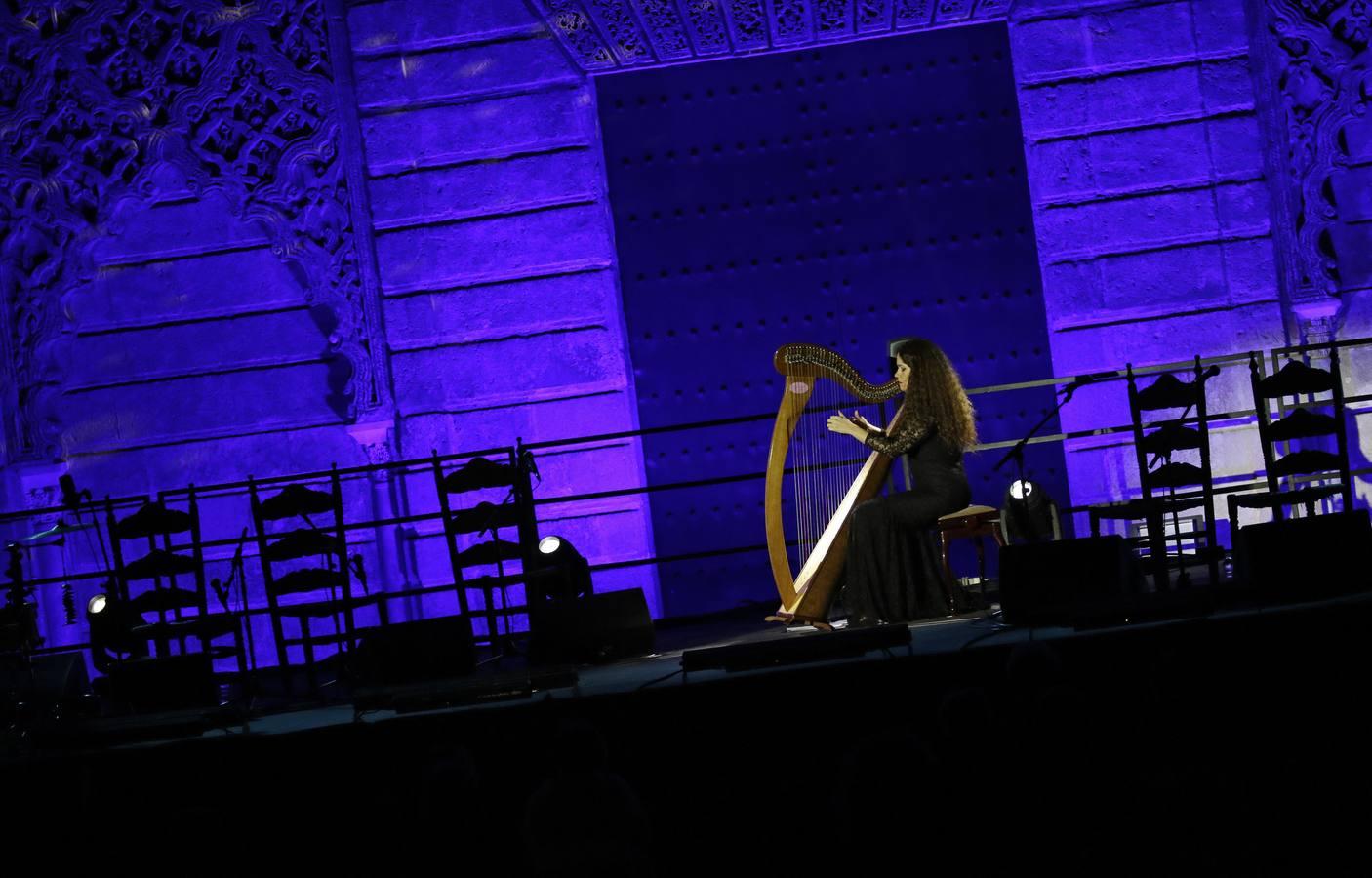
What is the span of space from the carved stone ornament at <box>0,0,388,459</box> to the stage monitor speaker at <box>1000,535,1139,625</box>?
5238 mm

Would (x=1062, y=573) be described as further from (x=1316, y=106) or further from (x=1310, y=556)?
(x=1316, y=106)

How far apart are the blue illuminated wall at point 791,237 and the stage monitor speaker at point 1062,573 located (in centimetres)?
373

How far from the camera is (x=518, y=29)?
27.5ft

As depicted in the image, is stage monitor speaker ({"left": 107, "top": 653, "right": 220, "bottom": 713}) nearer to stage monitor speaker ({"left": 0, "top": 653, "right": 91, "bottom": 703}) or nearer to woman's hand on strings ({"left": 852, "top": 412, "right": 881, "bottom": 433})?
stage monitor speaker ({"left": 0, "top": 653, "right": 91, "bottom": 703})

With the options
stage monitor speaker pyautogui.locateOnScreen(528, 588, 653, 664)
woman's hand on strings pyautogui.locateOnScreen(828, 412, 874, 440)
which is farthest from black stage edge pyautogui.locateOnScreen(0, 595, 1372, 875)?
woman's hand on strings pyautogui.locateOnScreen(828, 412, 874, 440)

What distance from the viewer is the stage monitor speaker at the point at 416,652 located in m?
4.99

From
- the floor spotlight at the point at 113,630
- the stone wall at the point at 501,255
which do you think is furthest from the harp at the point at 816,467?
the floor spotlight at the point at 113,630

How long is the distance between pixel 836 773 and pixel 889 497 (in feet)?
10.2

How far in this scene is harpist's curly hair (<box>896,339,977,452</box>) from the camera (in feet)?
18.8

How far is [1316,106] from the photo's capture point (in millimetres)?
8008

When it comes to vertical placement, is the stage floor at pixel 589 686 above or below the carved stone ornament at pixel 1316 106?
below

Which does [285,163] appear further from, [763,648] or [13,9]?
[763,648]

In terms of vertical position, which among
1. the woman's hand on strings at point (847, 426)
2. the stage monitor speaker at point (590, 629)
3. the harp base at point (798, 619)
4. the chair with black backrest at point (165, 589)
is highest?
the woman's hand on strings at point (847, 426)

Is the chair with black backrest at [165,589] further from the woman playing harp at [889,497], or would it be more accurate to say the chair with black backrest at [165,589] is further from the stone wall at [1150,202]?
the stone wall at [1150,202]
